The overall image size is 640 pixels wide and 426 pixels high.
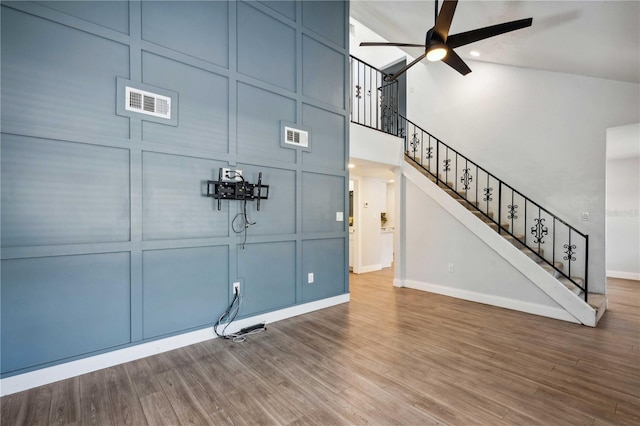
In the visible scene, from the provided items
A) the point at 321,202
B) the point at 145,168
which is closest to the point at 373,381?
the point at 321,202

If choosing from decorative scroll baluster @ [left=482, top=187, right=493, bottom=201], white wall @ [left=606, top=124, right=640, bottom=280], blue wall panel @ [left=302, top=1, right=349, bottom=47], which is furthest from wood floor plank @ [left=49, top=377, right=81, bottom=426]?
white wall @ [left=606, top=124, right=640, bottom=280]

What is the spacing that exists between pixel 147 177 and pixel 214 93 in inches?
44.7

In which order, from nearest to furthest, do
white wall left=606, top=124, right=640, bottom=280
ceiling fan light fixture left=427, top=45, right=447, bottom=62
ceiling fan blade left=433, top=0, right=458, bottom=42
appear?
1. ceiling fan blade left=433, top=0, right=458, bottom=42
2. ceiling fan light fixture left=427, top=45, right=447, bottom=62
3. white wall left=606, top=124, right=640, bottom=280

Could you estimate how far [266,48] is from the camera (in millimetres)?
3477

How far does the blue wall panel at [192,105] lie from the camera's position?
2.72m

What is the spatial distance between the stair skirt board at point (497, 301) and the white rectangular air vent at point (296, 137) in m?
3.21

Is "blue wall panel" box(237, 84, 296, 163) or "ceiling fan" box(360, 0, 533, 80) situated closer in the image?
"ceiling fan" box(360, 0, 533, 80)

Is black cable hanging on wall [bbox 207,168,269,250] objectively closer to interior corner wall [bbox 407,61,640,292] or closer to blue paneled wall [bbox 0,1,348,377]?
blue paneled wall [bbox 0,1,348,377]

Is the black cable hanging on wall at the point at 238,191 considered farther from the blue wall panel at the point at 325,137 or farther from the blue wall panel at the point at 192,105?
the blue wall panel at the point at 325,137

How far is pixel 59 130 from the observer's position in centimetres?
227

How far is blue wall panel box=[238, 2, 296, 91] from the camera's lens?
3289 mm

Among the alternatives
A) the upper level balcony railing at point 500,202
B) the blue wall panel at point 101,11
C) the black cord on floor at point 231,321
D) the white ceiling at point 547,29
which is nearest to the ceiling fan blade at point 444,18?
the white ceiling at point 547,29

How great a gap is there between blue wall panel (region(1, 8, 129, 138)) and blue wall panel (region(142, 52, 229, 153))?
22 cm

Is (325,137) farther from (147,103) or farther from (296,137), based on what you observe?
(147,103)
